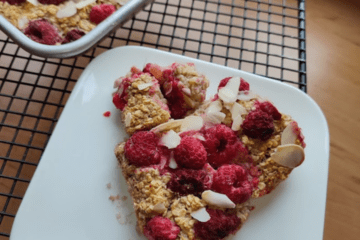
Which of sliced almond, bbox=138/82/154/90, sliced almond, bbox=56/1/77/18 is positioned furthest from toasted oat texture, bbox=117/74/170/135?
sliced almond, bbox=56/1/77/18

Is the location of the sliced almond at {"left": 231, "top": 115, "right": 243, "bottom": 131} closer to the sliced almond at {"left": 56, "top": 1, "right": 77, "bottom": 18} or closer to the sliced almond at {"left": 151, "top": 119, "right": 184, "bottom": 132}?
the sliced almond at {"left": 151, "top": 119, "right": 184, "bottom": 132}

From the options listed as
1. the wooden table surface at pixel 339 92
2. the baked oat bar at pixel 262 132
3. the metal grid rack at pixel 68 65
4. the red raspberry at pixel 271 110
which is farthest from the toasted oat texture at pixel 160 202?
the wooden table surface at pixel 339 92

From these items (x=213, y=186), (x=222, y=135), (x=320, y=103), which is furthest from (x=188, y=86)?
(x=320, y=103)

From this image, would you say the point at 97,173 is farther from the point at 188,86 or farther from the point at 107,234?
the point at 188,86

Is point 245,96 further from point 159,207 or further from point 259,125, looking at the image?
point 159,207

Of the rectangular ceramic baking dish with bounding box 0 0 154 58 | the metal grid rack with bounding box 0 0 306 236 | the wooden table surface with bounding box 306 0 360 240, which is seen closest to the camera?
the rectangular ceramic baking dish with bounding box 0 0 154 58

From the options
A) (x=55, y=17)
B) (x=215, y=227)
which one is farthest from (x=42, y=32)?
(x=215, y=227)
